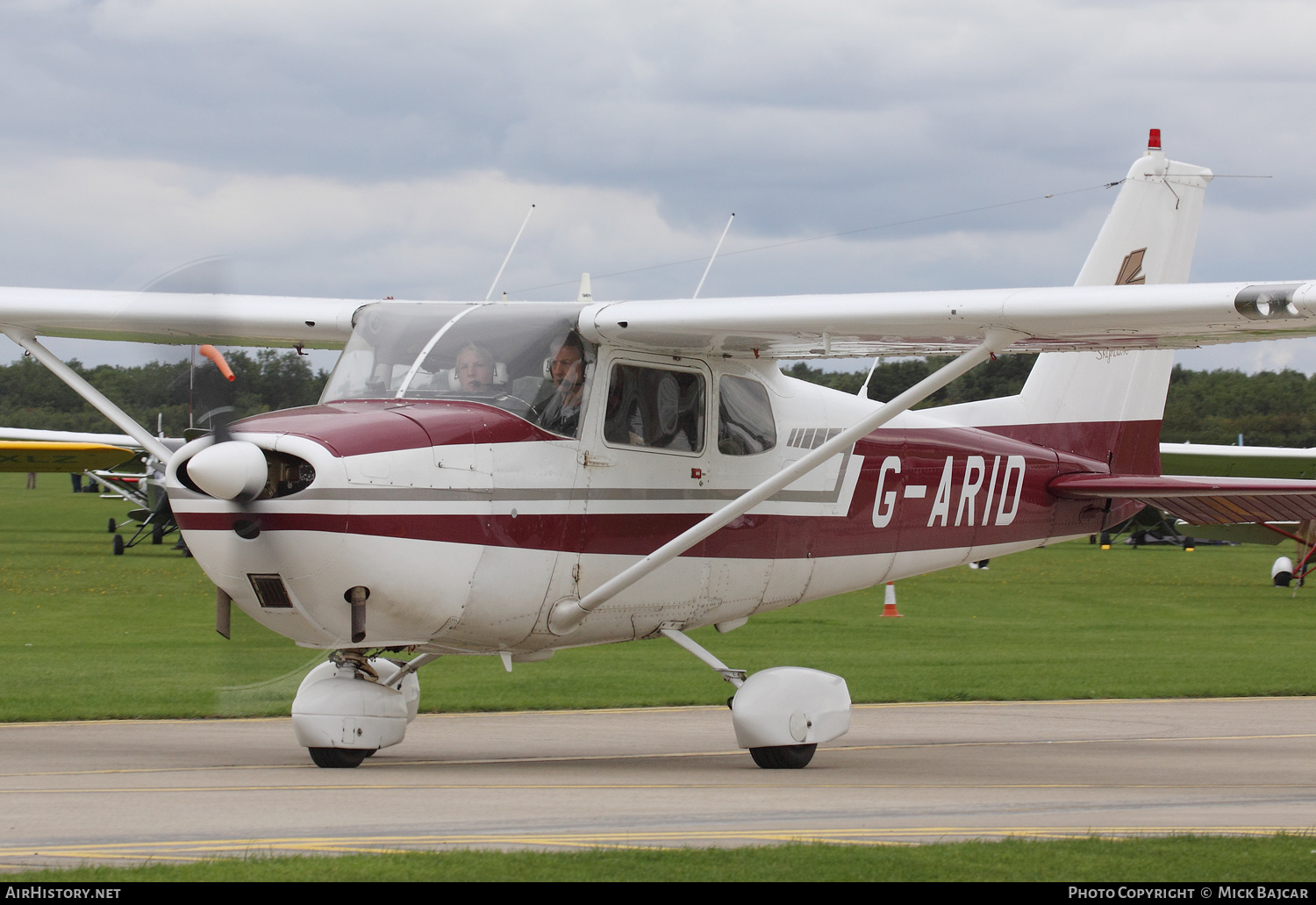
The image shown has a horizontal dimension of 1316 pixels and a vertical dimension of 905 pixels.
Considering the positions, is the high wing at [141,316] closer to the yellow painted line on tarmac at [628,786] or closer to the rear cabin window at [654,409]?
the rear cabin window at [654,409]

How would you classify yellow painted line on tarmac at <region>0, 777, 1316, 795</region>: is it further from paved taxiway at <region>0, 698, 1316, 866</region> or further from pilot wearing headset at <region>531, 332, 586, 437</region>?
pilot wearing headset at <region>531, 332, 586, 437</region>

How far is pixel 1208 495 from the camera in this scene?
1285cm

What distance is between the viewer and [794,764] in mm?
10469

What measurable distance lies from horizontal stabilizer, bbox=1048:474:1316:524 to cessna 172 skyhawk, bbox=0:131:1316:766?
43 millimetres

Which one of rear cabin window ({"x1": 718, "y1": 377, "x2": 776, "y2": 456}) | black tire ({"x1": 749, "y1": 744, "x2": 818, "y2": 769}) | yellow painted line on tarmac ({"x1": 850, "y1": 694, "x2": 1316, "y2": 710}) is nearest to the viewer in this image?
black tire ({"x1": 749, "y1": 744, "x2": 818, "y2": 769})

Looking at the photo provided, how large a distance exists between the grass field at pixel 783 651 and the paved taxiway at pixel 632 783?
895 mm

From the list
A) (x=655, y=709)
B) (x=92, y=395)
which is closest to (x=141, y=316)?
(x=92, y=395)

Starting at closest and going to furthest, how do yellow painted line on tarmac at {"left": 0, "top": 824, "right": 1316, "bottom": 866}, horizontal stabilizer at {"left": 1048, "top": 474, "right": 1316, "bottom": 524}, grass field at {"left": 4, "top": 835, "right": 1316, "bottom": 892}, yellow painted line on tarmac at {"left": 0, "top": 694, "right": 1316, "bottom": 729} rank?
grass field at {"left": 4, "top": 835, "right": 1316, "bottom": 892} < yellow painted line on tarmac at {"left": 0, "top": 824, "right": 1316, "bottom": 866} < horizontal stabilizer at {"left": 1048, "top": 474, "right": 1316, "bottom": 524} < yellow painted line on tarmac at {"left": 0, "top": 694, "right": 1316, "bottom": 729}

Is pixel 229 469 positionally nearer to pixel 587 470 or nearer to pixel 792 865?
pixel 587 470

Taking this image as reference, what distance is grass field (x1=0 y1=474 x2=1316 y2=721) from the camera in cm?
1484

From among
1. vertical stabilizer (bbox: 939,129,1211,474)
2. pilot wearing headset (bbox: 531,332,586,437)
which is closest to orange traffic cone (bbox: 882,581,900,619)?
vertical stabilizer (bbox: 939,129,1211,474)

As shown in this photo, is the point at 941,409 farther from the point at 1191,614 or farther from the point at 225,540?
the point at 1191,614

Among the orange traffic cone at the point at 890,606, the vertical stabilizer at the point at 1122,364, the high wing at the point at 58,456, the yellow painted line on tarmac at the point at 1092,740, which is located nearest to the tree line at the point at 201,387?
the yellow painted line on tarmac at the point at 1092,740

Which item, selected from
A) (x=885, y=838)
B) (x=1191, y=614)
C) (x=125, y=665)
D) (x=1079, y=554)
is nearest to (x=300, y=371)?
(x=885, y=838)
